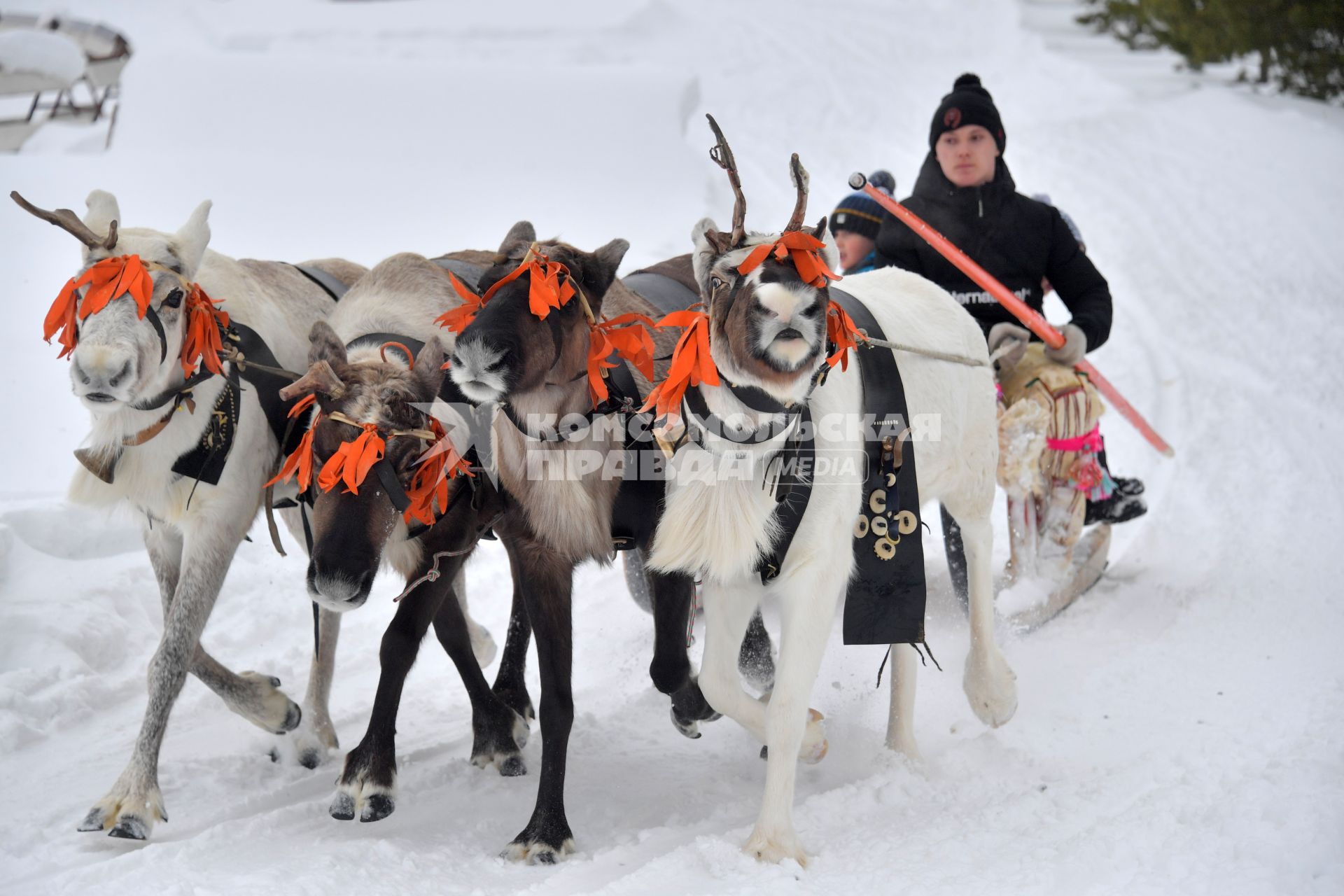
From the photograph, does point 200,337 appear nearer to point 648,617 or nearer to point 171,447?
point 171,447

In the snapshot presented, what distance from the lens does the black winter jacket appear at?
5.29m

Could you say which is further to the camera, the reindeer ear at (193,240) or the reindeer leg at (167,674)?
the reindeer ear at (193,240)

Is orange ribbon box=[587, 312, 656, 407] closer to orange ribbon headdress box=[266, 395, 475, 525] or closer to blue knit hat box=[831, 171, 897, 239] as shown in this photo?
orange ribbon headdress box=[266, 395, 475, 525]

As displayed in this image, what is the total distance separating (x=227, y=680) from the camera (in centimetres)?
411

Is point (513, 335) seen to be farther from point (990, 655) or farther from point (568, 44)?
point (568, 44)

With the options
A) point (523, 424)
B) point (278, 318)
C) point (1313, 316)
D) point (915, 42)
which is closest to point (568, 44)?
point (915, 42)

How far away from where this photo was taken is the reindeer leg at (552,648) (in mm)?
3385

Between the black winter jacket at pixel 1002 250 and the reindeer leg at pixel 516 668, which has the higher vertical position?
the black winter jacket at pixel 1002 250

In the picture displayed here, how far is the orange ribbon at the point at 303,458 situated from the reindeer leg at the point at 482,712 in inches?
30.5

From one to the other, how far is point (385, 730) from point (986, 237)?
11.1ft

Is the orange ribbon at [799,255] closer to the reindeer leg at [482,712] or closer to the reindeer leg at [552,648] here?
the reindeer leg at [552,648]

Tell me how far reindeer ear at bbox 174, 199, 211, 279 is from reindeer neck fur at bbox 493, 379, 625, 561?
1.18 metres

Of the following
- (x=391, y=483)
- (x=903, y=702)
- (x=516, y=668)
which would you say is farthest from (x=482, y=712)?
(x=903, y=702)

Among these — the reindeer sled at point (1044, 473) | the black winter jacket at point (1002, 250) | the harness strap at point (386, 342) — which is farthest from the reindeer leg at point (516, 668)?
the black winter jacket at point (1002, 250)
